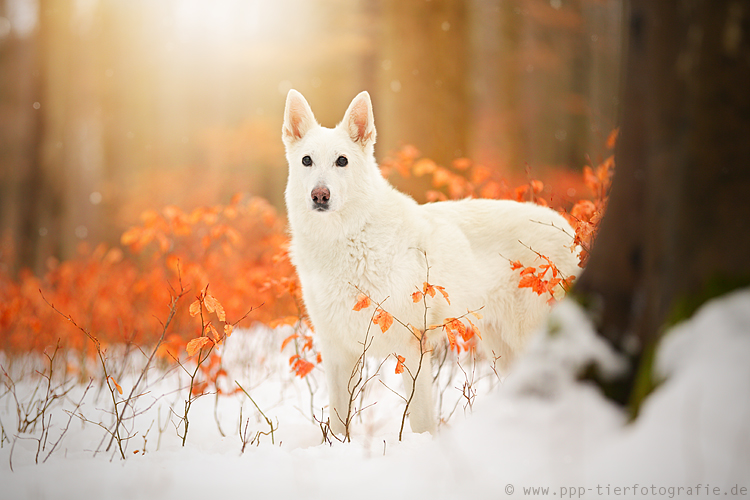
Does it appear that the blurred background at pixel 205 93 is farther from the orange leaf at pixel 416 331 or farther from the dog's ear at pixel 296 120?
the orange leaf at pixel 416 331

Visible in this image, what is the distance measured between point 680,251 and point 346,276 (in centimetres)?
194

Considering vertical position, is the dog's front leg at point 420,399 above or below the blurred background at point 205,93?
below

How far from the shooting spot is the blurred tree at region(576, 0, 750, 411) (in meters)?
1.49

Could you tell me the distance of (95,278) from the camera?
7.37m

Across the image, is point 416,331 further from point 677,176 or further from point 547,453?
point 677,176

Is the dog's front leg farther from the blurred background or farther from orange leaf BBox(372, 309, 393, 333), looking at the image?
the blurred background

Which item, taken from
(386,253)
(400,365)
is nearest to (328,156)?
(386,253)

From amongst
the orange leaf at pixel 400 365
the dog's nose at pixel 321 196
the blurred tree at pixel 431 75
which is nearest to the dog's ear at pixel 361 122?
the dog's nose at pixel 321 196

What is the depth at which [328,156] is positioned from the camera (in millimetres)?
3148

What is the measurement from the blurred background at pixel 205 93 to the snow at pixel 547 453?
20.1 feet

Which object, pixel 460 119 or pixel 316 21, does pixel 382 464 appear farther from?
pixel 316 21

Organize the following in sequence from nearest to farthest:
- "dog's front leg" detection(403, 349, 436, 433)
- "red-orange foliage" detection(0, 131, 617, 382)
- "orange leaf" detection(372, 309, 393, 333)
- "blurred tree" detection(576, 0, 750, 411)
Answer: "blurred tree" detection(576, 0, 750, 411) < "orange leaf" detection(372, 309, 393, 333) < "dog's front leg" detection(403, 349, 436, 433) < "red-orange foliage" detection(0, 131, 617, 382)

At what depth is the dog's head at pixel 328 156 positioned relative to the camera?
119 inches

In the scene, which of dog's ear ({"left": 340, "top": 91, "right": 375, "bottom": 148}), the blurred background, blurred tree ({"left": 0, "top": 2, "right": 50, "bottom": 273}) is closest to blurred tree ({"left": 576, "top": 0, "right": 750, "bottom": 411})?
dog's ear ({"left": 340, "top": 91, "right": 375, "bottom": 148})
